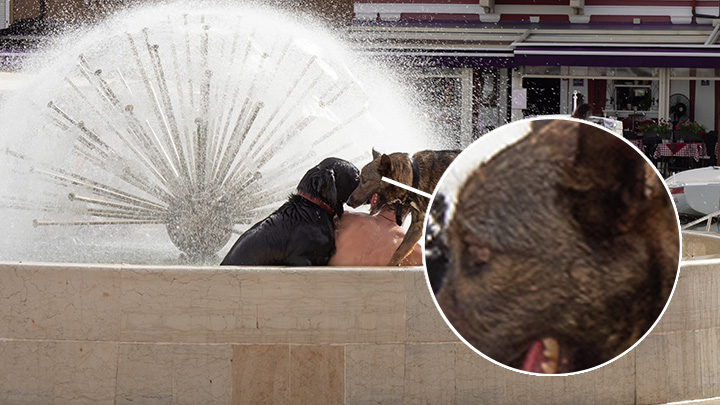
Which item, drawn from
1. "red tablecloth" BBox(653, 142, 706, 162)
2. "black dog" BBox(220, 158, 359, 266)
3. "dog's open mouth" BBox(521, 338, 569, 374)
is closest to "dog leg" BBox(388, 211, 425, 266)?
"black dog" BBox(220, 158, 359, 266)

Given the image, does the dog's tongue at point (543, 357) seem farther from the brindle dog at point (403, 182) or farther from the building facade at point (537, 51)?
the building facade at point (537, 51)

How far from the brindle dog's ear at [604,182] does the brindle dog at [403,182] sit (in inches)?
95.1

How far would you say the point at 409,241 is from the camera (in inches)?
200

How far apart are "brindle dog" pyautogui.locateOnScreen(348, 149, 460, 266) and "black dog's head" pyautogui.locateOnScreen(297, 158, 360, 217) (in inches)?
9.8

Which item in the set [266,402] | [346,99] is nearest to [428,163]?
[266,402]

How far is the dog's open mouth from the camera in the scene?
2.29m

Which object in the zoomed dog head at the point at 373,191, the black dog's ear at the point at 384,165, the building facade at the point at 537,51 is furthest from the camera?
the building facade at the point at 537,51

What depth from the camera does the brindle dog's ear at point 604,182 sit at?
2.20m

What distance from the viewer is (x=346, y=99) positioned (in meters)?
8.55

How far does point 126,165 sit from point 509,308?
5.12m

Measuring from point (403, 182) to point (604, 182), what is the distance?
2548mm

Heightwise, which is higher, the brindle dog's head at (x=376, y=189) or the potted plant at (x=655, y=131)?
the potted plant at (x=655, y=131)

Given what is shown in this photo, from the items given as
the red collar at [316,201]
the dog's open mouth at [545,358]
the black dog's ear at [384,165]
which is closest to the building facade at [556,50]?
the red collar at [316,201]

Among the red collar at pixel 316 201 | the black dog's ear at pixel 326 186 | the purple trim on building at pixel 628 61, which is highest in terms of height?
the purple trim on building at pixel 628 61
